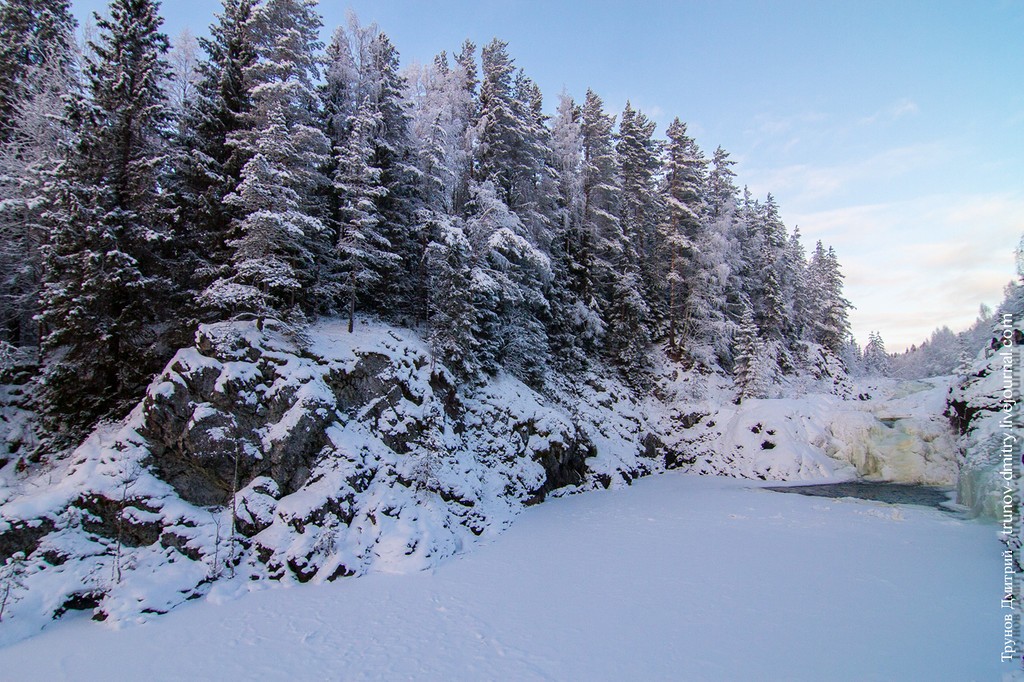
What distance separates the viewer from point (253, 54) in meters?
16.5

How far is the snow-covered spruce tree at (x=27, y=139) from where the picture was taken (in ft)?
48.2

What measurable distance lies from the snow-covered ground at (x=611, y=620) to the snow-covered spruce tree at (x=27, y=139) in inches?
526

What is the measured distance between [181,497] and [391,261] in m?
10.6

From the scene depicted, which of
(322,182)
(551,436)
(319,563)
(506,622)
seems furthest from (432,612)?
(322,182)

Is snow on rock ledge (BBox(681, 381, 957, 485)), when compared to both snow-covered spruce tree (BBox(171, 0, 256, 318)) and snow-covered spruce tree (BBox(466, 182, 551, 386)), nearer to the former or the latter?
snow-covered spruce tree (BBox(466, 182, 551, 386))

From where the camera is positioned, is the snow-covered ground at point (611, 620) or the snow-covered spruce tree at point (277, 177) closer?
the snow-covered ground at point (611, 620)

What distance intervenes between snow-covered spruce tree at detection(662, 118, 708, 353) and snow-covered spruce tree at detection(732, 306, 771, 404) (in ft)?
12.2

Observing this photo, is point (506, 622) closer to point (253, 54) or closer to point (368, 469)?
point (368, 469)

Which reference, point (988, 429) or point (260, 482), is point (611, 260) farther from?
point (260, 482)

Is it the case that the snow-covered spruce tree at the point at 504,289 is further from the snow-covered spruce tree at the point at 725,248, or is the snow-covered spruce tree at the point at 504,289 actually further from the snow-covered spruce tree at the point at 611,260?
the snow-covered spruce tree at the point at 725,248

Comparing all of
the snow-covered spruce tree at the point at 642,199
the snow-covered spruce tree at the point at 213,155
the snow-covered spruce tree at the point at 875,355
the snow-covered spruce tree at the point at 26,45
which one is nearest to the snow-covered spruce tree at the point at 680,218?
the snow-covered spruce tree at the point at 642,199

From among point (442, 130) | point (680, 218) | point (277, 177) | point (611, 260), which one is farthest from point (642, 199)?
point (277, 177)

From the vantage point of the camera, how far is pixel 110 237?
13023mm

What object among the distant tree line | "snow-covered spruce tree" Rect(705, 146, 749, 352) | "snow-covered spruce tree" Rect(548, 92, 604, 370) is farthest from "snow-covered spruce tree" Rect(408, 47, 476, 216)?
"snow-covered spruce tree" Rect(705, 146, 749, 352)
